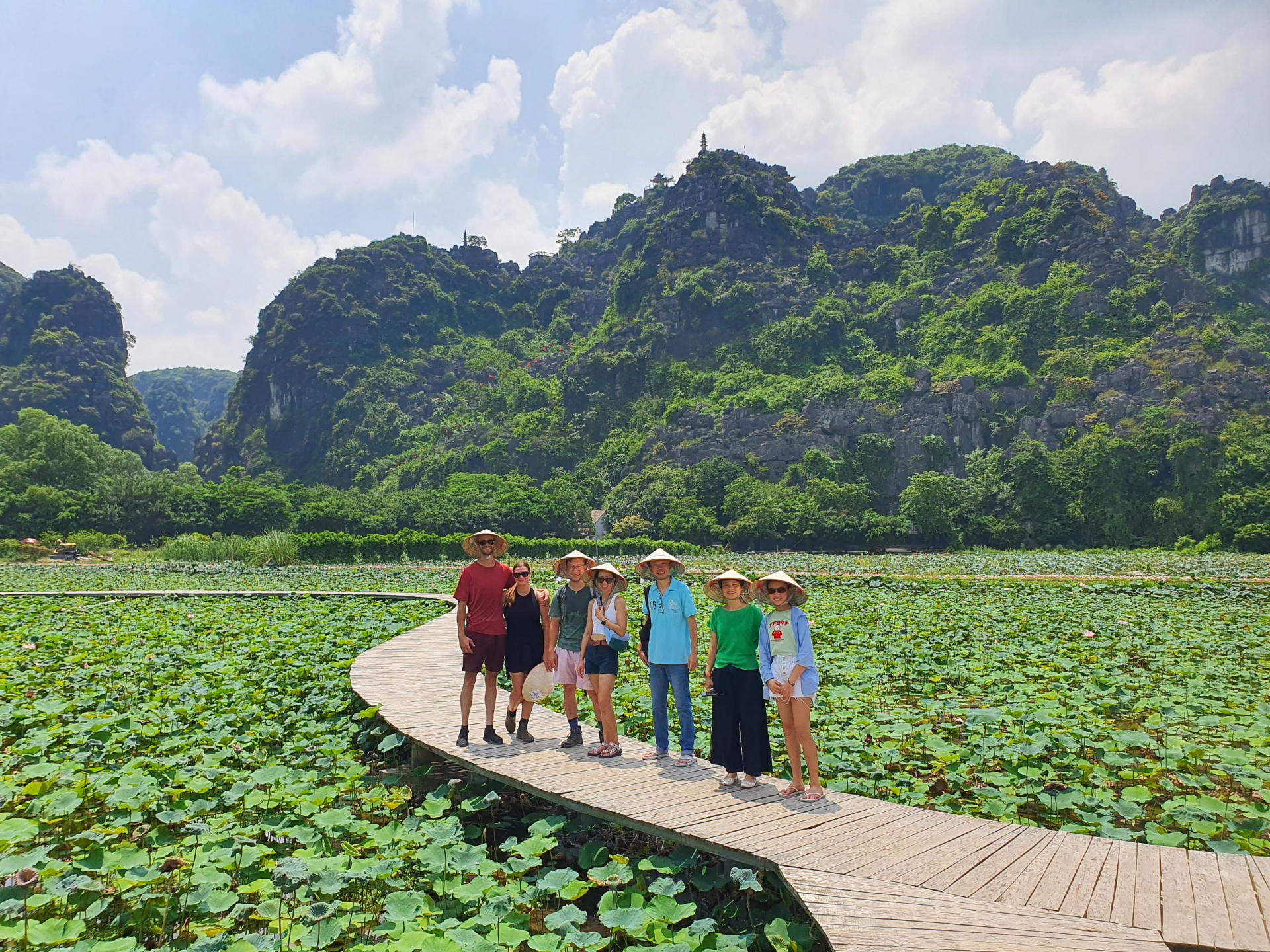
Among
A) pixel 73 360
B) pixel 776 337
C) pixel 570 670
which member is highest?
pixel 73 360

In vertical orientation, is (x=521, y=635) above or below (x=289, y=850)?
above

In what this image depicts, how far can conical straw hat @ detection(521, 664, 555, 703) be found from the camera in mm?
5676

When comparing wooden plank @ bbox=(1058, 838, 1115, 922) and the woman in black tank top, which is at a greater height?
the woman in black tank top

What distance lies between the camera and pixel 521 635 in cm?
573

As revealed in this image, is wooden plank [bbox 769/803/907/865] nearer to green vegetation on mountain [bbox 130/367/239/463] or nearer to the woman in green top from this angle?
the woman in green top

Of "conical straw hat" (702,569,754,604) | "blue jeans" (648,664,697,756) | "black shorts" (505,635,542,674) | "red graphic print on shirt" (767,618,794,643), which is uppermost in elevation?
"conical straw hat" (702,569,754,604)

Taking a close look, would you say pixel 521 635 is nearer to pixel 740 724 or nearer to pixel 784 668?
pixel 740 724

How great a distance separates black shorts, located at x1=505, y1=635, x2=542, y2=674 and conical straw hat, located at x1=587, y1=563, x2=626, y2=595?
67cm

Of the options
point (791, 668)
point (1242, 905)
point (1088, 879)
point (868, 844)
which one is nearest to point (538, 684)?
point (791, 668)

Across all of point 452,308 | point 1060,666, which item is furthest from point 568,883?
point 452,308

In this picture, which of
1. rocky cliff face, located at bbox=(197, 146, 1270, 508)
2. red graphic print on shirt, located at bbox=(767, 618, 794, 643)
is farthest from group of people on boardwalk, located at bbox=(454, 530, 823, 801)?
rocky cliff face, located at bbox=(197, 146, 1270, 508)

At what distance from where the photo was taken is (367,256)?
11956 cm

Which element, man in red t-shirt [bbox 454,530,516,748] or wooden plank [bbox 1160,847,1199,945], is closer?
wooden plank [bbox 1160,847,1199,945]

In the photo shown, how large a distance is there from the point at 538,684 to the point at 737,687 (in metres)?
1.69
